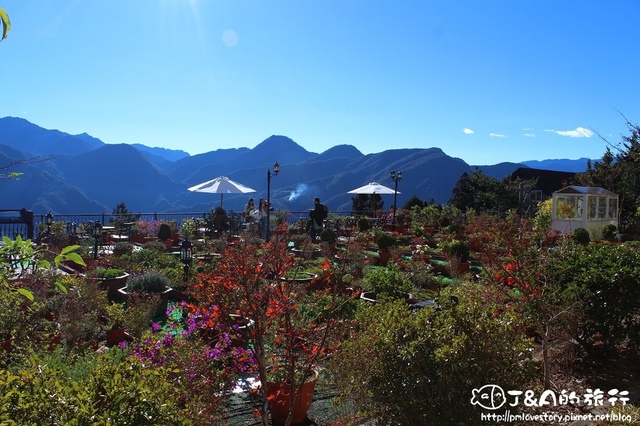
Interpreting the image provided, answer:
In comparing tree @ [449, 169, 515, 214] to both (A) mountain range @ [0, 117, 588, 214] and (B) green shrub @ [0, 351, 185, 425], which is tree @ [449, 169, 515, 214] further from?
(A) mountain range @ [0, 117, 588, 214]

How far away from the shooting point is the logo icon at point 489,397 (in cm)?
205

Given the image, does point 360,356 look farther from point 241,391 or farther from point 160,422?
point 241,391

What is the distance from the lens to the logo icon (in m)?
2.05

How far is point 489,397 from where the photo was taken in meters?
2.07

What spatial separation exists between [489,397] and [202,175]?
346 feet

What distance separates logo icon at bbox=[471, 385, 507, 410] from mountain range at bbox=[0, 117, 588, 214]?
55.4m

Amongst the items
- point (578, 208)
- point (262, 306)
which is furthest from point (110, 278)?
point (578, 208)

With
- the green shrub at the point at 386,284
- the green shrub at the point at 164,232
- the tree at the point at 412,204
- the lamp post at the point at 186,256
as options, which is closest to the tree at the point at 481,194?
the tree at the point at 412,204

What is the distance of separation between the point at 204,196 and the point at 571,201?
254ft

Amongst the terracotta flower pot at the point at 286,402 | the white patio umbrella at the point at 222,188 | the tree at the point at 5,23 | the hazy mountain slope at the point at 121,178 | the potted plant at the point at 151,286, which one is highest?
the hazy mountain slope at the point at 121,178

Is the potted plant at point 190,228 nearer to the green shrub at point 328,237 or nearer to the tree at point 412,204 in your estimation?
the green shrub at point 328,237

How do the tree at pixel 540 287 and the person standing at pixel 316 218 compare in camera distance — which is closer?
the tree at pixel 540 287

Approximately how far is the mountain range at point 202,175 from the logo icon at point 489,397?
55432mm

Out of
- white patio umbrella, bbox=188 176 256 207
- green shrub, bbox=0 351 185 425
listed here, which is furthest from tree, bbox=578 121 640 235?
green shrub, bbox=0 351 185 425
